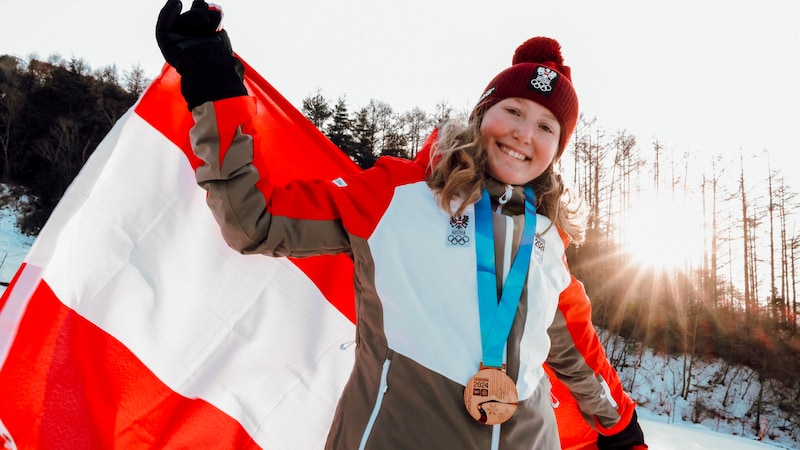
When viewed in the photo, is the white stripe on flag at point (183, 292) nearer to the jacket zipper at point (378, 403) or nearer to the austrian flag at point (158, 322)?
the austrian flag at point (158, 322)

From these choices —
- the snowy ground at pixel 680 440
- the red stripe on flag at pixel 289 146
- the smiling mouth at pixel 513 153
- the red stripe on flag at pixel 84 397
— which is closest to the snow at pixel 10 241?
the red stripe on flag at pixel 84 397

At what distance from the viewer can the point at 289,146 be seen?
2.17 meters

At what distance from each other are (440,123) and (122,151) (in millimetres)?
1239

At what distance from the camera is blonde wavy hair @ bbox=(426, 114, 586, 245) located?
1.54m

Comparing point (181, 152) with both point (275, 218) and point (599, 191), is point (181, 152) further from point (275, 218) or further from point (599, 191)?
point (599, 191)

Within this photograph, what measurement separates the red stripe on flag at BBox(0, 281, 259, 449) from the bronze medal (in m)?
1.11

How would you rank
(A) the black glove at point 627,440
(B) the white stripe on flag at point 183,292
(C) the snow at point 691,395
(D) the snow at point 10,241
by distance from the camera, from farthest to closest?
1. (D) the snow at point 10,241
2. (C) the snow at point 691,395
3. (A) the black glove at point 627,440
4. (B) the white stripe on flag at point 183,292

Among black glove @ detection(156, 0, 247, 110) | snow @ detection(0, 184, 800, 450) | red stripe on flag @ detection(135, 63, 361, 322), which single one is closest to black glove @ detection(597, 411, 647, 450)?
red stripe on flag @ detection(135, 63, 361, 322)

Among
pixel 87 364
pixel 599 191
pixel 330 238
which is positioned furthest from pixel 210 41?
pixel 599 191

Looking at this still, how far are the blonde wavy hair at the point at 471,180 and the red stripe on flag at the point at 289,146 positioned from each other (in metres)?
0.69

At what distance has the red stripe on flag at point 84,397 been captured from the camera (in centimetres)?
167

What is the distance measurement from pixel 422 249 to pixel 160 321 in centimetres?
112

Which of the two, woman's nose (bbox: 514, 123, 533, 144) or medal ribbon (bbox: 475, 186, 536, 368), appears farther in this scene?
woman's nose (bbox: 514, 123, 533, 144)

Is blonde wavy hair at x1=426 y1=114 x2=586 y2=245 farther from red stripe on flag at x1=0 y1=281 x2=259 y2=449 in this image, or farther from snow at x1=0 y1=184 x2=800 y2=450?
snow at x1=0 y1=184 x2=800 y2=450
